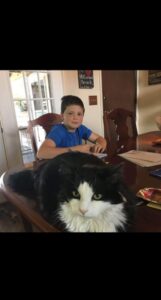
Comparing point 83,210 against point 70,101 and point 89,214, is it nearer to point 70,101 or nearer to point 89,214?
point 89,214

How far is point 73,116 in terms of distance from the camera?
47 cm

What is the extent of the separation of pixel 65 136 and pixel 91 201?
288mm

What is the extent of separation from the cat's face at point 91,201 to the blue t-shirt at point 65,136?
0.25m

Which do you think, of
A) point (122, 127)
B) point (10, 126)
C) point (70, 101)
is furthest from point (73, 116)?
point (122, 127)

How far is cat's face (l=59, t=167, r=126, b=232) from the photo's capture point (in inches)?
10.0

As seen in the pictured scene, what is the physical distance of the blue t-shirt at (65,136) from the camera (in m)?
0.51

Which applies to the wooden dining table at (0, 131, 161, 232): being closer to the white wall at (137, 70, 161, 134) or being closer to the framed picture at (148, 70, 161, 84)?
Answer: the framed picture at (148, 70, 161, 84)

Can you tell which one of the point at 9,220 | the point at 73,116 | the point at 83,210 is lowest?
the point at 9,220

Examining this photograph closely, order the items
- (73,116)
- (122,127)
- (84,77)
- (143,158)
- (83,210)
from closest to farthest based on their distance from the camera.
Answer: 1. (83,210)
2. (84,77)
3. (73,116)
4. (143,158)
5. (122,127)

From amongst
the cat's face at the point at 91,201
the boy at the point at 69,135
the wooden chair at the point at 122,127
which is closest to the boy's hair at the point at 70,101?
the boy at the point at 69,135

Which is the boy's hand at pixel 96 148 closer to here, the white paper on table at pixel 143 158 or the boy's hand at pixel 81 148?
the boy's hand at pixel 81 148
